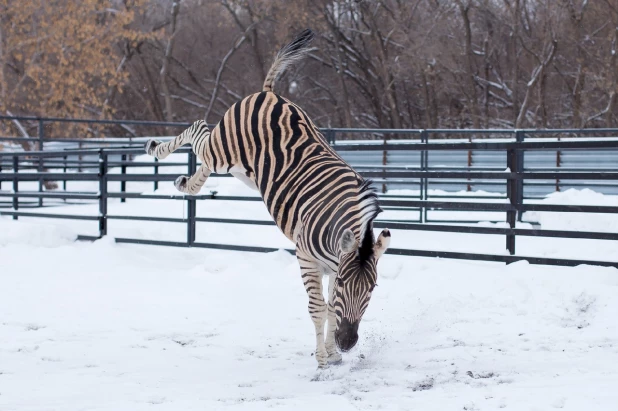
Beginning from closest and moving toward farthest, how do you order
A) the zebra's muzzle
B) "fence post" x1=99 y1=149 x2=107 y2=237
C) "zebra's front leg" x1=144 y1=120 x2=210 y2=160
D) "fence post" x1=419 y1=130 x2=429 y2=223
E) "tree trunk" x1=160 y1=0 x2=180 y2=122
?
the zebra's muzzle < "zebra's front leg" x1=144 y1=120 x2=210 y2=160 < "fence post" x1=99 y1=149 x2=107 y2=237 < "fence post" x1=419 y1=130 x2=429 y2=223 < "tree trunk" x1=160 y1=0 x2=180 y2=122

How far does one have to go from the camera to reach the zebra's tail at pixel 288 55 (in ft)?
20.1

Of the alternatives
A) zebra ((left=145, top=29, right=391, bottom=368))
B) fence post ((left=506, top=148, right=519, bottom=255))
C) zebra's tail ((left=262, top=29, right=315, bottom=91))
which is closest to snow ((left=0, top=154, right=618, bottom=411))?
fence post ((left=506, top=148, right=519, bottom=255))

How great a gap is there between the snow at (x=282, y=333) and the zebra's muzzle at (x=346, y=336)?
0.27 metres

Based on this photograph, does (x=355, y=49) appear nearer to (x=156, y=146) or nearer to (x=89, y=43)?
(x=89, y=43)

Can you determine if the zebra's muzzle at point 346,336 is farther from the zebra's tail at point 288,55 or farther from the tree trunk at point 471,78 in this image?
the tree trunk at point 471,78

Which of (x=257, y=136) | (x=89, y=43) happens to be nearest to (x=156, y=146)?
(x=257, y=136)

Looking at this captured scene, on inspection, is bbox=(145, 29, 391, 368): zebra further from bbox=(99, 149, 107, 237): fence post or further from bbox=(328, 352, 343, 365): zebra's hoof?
bbox=(99, 149, 107, 237): fence post

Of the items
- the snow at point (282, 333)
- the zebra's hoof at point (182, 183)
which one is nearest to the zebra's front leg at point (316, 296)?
the snow at point (282, 333)

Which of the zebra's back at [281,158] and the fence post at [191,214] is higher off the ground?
the zebra's back at [281,158]

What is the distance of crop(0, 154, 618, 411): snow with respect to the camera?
4.19 meters

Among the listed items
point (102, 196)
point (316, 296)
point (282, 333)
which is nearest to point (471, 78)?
point (102, 196)

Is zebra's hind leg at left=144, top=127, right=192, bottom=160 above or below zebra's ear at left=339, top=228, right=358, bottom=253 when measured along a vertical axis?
above

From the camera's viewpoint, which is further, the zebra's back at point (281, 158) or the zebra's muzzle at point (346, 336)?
the zebra's back at point (281, 158)

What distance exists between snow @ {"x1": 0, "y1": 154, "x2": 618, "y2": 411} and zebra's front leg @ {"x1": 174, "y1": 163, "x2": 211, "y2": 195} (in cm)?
114
